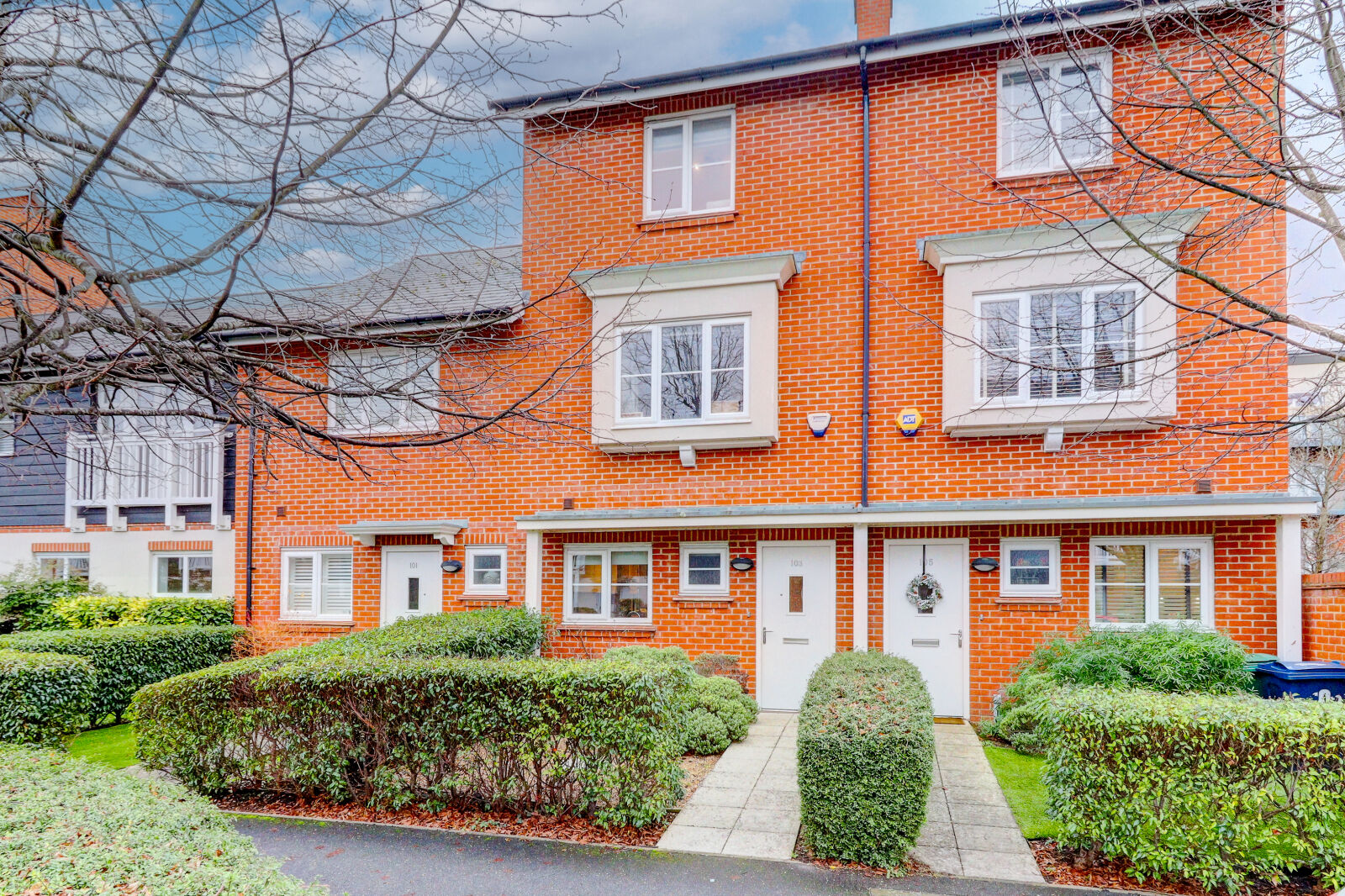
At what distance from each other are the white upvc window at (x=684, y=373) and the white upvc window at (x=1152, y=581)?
4.68 metres

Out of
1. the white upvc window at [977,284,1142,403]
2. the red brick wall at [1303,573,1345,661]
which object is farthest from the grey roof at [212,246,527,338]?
the red brick wall at [1303,573,1345,661]

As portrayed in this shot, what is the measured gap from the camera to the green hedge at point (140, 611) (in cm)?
1217

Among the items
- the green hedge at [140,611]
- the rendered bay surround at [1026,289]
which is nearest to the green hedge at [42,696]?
the green hedge at [140,611]

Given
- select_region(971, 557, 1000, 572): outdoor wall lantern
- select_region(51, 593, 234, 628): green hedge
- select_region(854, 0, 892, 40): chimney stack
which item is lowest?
select_region(51, 593, 234, 628): green hedge

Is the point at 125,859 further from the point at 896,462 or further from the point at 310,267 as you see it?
the point at 896,462

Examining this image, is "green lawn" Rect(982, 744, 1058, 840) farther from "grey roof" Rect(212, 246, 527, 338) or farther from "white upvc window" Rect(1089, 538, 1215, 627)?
"grey roof" Rect(212, 246, 527, 338)

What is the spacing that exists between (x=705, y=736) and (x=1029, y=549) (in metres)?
4.58

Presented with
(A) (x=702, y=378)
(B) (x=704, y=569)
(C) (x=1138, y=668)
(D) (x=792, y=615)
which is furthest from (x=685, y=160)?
(C) (x=1138, y=668)

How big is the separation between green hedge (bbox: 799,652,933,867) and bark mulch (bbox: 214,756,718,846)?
1.28 metres

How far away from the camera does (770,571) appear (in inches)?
400

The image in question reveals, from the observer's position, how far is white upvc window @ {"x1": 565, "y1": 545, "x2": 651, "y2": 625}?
1069cm

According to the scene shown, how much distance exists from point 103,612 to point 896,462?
12.7 metres

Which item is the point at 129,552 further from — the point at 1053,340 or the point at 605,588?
the point at 1053,340

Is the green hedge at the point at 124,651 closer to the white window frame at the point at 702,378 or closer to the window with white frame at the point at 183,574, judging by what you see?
the window with white frame at the point at 183,574
